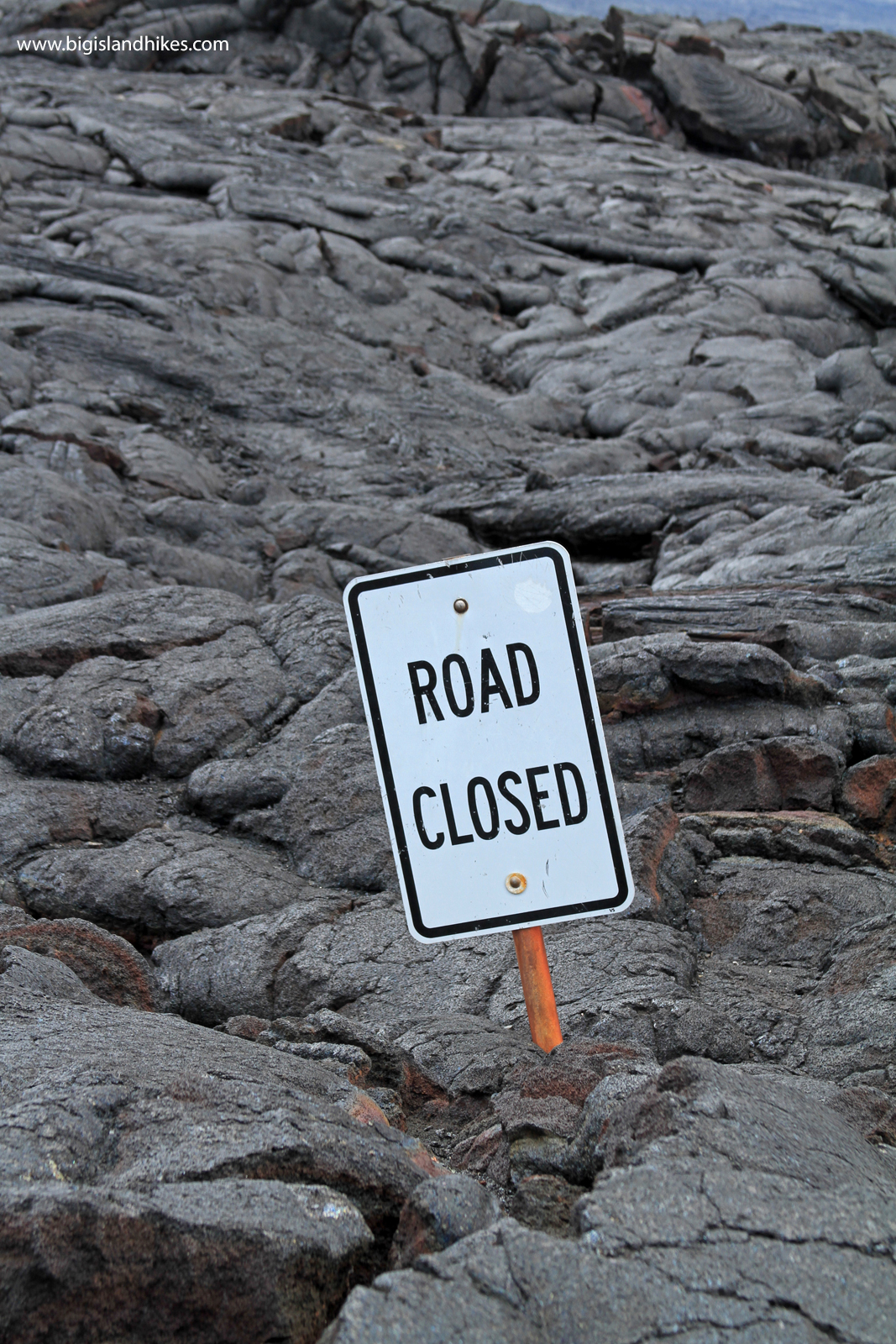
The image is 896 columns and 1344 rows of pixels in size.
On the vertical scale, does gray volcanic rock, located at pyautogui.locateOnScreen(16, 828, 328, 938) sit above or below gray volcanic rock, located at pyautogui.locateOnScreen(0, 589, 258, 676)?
above

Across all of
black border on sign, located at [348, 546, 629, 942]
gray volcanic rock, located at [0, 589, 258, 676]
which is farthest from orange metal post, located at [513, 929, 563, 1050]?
gray volcanic rock, located at [0, 589, 258, 676]

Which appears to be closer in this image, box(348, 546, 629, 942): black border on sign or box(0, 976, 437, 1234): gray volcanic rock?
box(0, 976, 437, 1234): gray volcanic rock

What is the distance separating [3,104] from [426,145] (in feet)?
38.1

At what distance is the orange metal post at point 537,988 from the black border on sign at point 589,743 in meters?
0.22

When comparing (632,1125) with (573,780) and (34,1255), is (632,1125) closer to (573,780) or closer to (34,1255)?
(573,780)

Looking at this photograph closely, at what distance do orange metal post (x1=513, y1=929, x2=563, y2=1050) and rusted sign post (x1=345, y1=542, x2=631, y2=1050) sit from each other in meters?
0.22

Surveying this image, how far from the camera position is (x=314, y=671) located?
22.3 ft

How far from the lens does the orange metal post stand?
9.13ft
